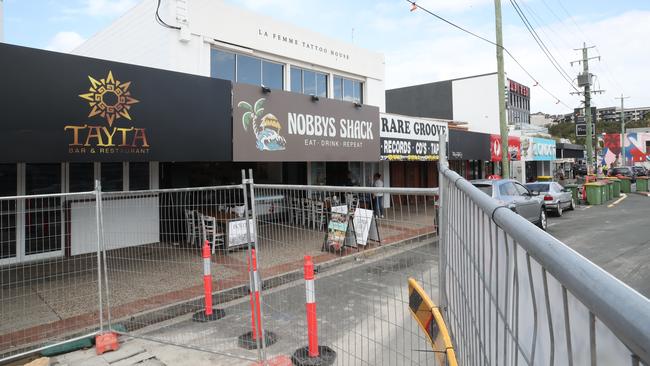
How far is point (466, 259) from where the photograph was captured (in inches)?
82.4

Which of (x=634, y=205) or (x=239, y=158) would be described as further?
(x=634, y=205)

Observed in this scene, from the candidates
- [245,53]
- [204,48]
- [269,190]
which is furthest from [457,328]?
[245,53]

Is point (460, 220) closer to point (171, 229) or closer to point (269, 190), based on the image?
point (269, 190)

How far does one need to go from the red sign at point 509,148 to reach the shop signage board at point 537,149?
1216mm

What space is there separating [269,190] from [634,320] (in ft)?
14.5

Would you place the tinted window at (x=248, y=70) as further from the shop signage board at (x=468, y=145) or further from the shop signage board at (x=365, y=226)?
the shop signage board at (x=365, y=226)

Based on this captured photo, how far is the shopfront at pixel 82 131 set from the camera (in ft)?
22.8

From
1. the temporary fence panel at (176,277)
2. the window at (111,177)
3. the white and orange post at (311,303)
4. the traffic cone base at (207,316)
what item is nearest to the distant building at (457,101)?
the window at (111,177)

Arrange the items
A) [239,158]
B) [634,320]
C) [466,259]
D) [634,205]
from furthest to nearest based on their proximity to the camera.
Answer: [634,205], [239,158], [466,259], [634,320]

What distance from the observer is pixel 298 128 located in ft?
37.9

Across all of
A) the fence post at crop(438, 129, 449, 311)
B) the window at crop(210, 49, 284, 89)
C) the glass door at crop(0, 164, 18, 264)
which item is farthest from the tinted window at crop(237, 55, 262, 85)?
the fence post at crop(438, 129, 449, 311)

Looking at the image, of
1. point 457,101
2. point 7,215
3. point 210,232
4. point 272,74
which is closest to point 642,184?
point 457,101

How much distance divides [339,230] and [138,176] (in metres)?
8.53

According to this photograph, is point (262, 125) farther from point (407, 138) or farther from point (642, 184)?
point (642, 184)
